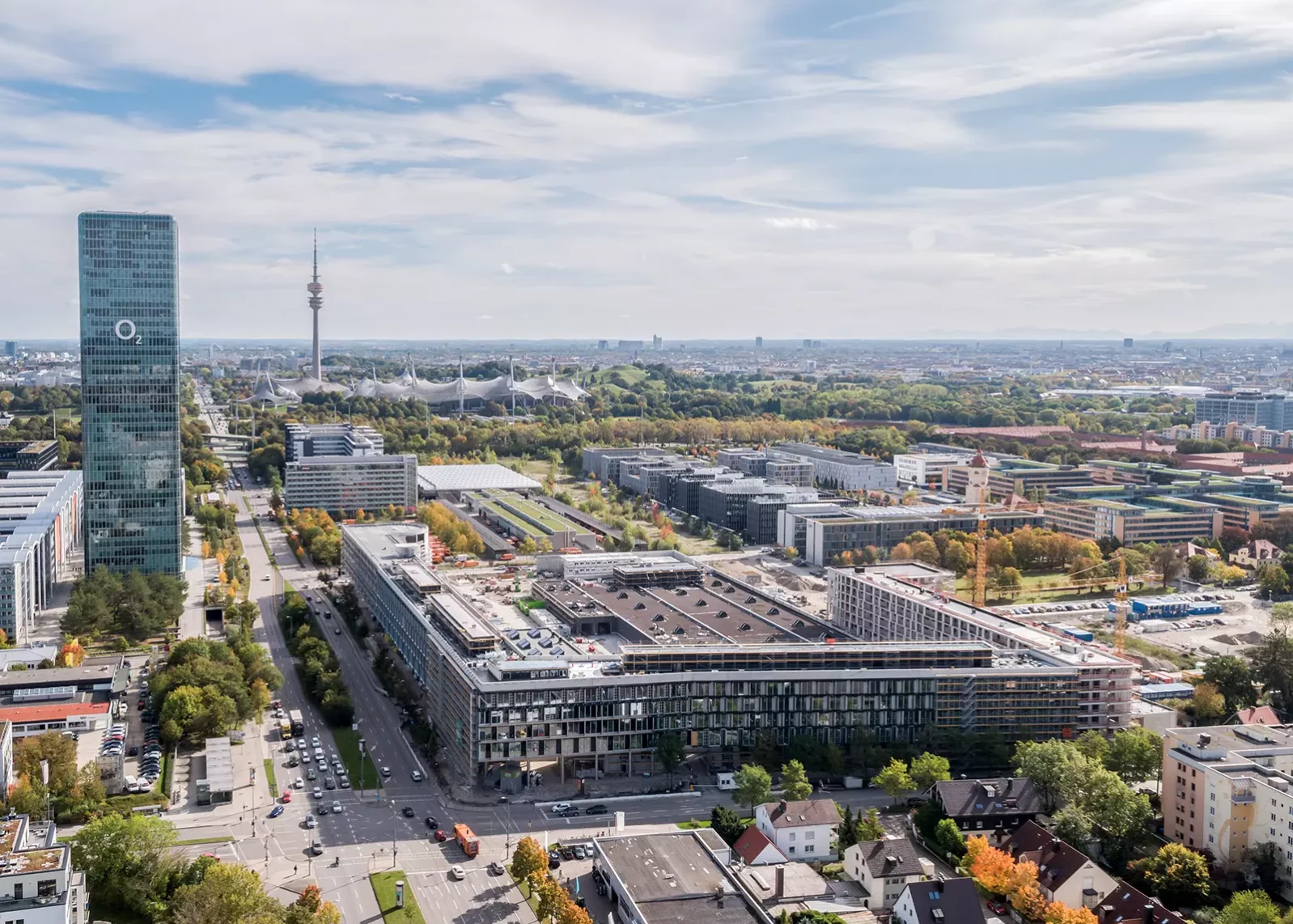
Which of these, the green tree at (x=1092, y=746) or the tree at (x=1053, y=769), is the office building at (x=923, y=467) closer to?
the green tree at (x=1092, y=746)

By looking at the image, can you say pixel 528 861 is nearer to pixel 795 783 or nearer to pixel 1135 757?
pixel 795 783

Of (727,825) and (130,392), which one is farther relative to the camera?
(130,392)

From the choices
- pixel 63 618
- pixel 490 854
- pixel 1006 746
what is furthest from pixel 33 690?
pixel 1006 746

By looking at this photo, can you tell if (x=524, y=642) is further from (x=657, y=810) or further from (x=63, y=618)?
(x=63, y=618)

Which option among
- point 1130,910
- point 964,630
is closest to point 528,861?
point 1130,910

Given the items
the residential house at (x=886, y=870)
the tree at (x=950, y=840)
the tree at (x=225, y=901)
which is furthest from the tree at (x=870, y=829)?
the tree at (x=225, y=901)

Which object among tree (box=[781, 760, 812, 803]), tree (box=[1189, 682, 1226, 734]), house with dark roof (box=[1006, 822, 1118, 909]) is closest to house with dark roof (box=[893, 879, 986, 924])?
house with dark roof (box=[1006, 822, 1118, 909])
